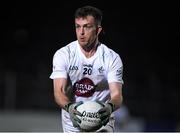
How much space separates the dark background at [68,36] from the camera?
2.02m

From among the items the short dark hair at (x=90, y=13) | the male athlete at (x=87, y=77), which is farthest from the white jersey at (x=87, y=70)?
the short dark hair at (x=90, y=13)

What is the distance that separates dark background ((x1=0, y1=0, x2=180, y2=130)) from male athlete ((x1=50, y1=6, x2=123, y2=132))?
0.07 meters

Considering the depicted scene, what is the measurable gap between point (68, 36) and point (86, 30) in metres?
0.28

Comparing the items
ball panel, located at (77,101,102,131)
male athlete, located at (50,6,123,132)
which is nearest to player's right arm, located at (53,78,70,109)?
male athlete, located at (50,6,123,132)

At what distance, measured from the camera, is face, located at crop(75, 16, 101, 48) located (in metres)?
1.67

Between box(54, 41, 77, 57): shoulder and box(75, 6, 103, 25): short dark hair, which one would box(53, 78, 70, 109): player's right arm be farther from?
box(75, 6, 103, 25): short dark hair

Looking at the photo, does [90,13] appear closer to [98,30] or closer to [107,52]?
[98,30]

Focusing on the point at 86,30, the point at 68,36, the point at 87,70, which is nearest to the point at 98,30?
the point at 86,30

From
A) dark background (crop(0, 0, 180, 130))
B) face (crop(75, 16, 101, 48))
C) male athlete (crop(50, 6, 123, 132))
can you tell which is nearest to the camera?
face (crop(75, 16, 101, 48))

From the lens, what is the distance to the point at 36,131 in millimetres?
3482

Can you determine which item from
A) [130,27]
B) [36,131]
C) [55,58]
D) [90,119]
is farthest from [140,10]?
[36,131]

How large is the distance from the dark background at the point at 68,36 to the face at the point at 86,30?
0.42 ft

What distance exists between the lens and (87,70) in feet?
5.93

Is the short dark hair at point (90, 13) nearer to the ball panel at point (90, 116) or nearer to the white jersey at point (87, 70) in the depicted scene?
the white jersey at point (87, 70)
